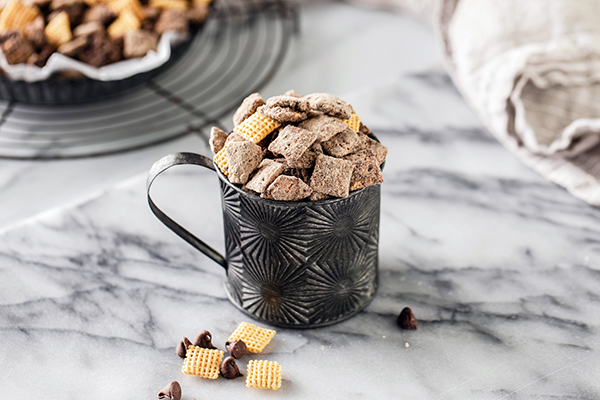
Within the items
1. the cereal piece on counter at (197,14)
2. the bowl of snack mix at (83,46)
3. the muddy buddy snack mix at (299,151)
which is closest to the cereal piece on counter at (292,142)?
the muddy buddy snack mix at (299,151)

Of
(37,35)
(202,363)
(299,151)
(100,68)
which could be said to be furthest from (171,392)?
(37,35)

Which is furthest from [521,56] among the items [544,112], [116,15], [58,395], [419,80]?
[58,395]

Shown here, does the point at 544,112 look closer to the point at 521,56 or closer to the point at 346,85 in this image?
the point at 521,56

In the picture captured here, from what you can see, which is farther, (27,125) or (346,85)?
(346,85)

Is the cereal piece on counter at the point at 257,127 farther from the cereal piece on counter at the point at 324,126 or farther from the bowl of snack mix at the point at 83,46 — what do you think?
the bowl of snack mix at the point at 83,46

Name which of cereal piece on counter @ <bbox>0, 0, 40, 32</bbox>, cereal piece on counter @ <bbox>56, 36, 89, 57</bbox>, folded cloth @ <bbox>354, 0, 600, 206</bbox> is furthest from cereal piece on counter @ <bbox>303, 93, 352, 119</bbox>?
cereal piece on counter @ <bbox>0, 0, 40, 32</bbox>
